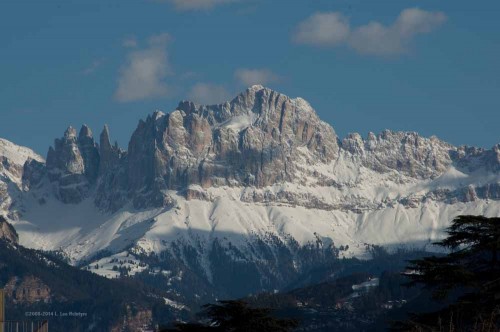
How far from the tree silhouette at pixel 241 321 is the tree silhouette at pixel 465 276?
Answer: 5433mm

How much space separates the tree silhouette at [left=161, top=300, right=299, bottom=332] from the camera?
2391 inches

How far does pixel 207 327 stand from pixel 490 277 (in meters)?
12.8

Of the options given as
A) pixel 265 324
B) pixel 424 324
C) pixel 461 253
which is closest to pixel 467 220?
pixel 461 253

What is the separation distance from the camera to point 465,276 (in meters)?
61.5

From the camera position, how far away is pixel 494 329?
4694 cm

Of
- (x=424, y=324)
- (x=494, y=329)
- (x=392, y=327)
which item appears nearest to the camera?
(x=494, y=329)

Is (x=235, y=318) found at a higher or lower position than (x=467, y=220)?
lower

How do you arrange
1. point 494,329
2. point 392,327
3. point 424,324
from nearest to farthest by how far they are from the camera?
point 494,329 < point 424,324 < point 392,327

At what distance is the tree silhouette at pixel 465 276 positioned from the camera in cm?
6075

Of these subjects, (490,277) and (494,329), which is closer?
(494,329)

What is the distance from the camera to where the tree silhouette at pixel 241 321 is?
199ft

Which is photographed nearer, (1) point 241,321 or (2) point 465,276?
(1) point 241,321

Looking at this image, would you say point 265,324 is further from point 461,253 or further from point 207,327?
point 461,253

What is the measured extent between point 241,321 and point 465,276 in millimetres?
9747
